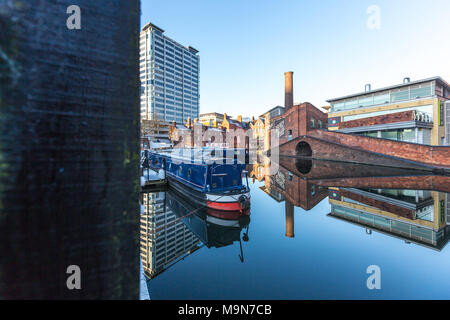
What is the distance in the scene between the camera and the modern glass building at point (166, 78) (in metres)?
72.2

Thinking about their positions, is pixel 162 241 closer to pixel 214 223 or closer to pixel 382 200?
pixel 214 223

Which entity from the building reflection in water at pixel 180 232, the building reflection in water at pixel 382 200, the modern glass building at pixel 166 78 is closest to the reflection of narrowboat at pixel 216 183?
the building reflection in water at pixel 180 232

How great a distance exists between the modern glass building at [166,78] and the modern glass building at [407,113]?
58.0 meters

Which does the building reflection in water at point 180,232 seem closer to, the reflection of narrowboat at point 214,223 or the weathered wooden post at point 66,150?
the reflection of narrowboat at point 214,223

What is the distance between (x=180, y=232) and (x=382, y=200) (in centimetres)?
1056

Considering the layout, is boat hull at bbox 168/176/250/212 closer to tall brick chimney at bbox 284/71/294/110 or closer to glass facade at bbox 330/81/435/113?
glass facade at bbox 330/81/435/113

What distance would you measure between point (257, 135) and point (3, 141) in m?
48.3

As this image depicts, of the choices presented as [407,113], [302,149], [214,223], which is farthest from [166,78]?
[214,223]

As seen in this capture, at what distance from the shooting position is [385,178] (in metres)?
14.9

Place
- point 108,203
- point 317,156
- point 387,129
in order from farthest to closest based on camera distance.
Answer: point 317,156, point 387,129, point 108,203

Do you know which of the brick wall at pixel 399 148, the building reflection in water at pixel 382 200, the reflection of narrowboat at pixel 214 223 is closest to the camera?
the reflection of narrowboat at pixel 214 223

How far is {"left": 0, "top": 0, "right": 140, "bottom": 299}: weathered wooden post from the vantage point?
3.36 ft
